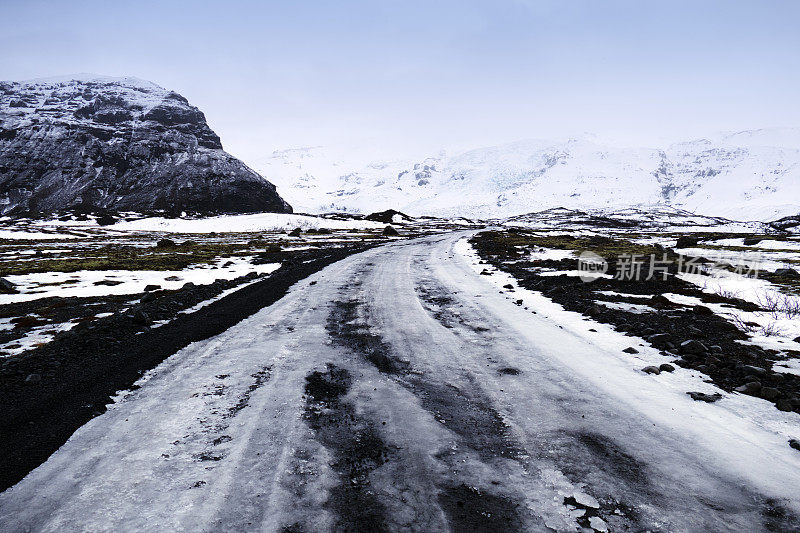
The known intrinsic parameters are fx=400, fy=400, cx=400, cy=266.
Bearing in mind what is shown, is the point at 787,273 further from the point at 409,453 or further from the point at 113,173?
the point at 113,173

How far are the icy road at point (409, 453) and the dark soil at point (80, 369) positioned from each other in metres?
0.28

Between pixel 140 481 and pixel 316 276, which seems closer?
pixel 140 481

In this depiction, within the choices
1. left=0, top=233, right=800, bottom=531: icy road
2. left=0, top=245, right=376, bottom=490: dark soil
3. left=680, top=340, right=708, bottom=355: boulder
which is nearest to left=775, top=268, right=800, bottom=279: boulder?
left=680, top=340, right=708, bottom=355: boulder

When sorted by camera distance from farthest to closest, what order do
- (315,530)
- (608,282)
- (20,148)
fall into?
1. (20,148)
2. (608,282)
3. (315,530)

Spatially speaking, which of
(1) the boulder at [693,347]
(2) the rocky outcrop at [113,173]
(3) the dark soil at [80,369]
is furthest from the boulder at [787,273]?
(2) the rocky outcrop at [113,173]

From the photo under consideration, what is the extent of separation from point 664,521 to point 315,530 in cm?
265

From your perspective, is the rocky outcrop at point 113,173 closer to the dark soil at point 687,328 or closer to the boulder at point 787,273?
the dark soil at point 687,328

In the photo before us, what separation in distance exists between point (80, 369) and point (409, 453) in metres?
5.75

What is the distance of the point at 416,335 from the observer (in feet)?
26.9

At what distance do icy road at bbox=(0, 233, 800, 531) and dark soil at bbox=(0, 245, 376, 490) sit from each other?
285 millimetres

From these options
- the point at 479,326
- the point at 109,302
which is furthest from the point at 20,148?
the point at 479,326

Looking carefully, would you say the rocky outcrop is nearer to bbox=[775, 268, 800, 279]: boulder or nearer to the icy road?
bbox=[775, 268, 800, 279]: boulder

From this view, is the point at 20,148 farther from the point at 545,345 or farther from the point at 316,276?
the point at 545,345

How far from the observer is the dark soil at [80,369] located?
422cm
